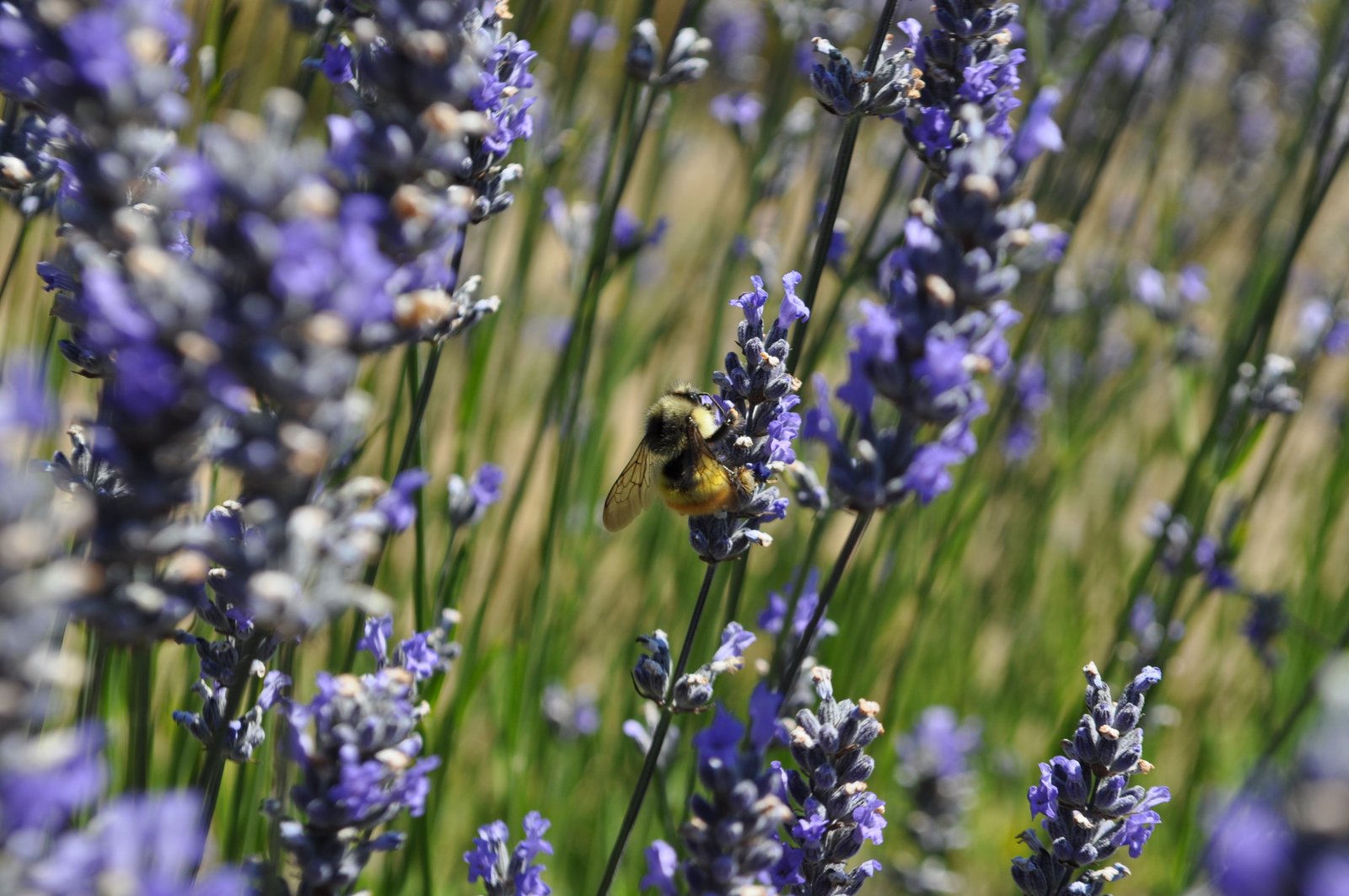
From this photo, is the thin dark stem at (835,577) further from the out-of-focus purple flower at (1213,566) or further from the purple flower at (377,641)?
the out-of-focus purple flower at (1213,566)

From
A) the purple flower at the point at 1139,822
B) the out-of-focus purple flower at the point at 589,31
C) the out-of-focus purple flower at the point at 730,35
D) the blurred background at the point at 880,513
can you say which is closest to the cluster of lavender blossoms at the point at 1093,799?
the purple flower at the point at 1139,822

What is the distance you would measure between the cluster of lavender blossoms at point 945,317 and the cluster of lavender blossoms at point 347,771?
0.66 metres

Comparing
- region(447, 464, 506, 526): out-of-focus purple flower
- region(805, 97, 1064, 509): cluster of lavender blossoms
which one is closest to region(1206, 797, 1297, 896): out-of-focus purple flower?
region(805, 97, 1064, 509): cluster of lavender blossoms

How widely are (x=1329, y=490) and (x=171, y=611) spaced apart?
394cm

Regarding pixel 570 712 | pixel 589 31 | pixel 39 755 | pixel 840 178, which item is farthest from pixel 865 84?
pixel 570 712

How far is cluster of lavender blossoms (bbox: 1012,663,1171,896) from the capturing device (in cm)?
159

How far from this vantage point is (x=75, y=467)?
1484mm

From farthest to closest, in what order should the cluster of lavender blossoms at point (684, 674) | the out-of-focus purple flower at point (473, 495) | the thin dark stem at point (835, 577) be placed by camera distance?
the out-of-focus purple flower at point (473, 495)
the cluster of lavender blossoms at point (684, 674)
the thin dark stem at point (835, 577)

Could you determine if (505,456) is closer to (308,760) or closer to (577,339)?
(577,339)

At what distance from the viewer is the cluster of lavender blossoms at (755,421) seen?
1.65m

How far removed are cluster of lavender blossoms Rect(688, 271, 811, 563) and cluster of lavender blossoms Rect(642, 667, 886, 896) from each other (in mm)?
285

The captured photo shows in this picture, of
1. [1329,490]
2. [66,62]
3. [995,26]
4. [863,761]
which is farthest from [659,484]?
[1329,490]

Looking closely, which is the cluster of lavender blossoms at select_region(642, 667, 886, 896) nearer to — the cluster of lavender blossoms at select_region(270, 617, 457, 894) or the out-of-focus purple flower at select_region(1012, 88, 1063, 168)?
the cluster of lavender blossoms at select_region(270, 617, 457, 894)

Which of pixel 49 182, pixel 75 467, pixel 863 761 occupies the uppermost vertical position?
pixel 49 182
